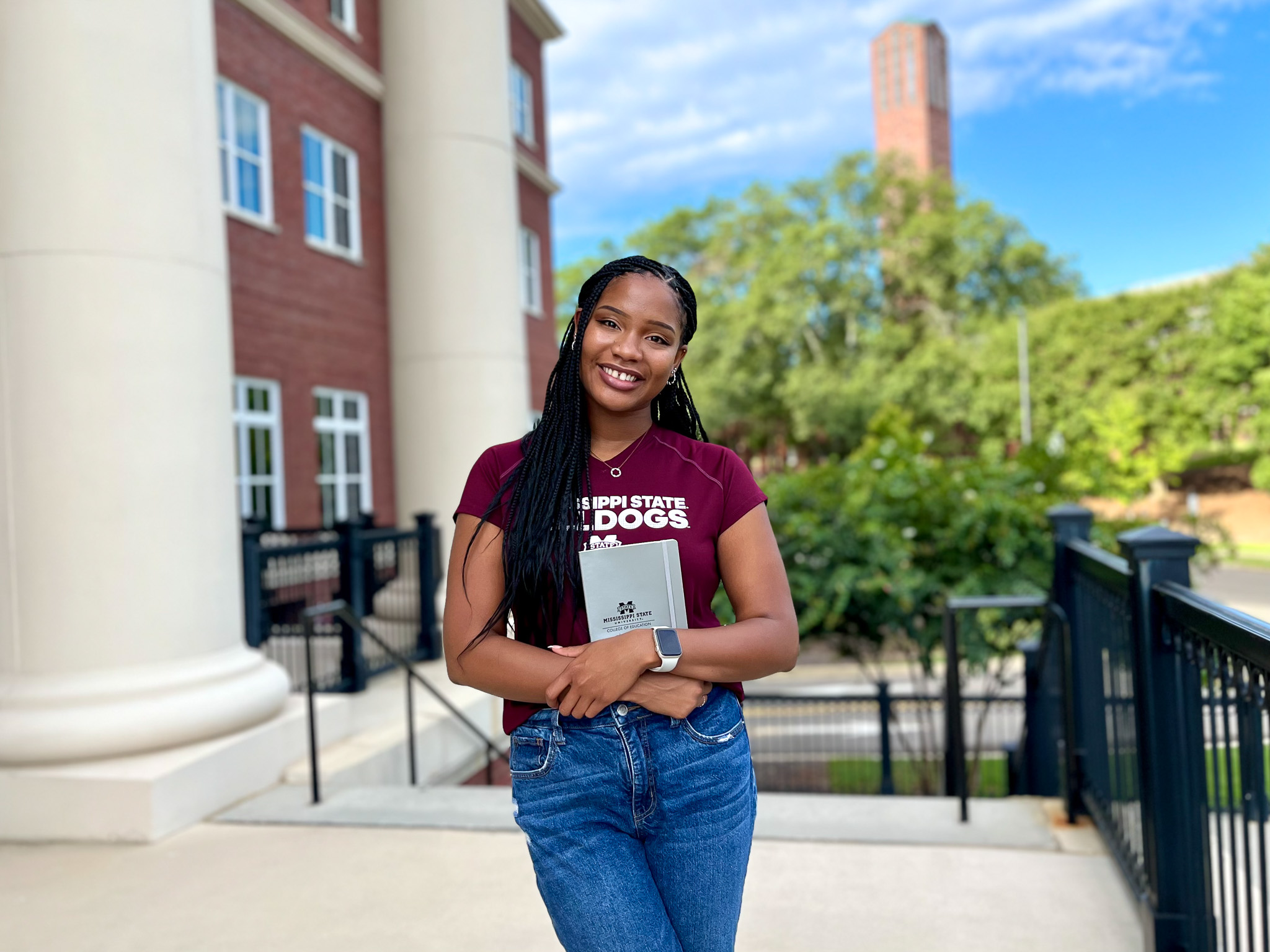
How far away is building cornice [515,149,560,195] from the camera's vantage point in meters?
18.4

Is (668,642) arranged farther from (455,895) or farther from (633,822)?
(455,895)

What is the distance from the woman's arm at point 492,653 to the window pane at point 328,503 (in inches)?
468

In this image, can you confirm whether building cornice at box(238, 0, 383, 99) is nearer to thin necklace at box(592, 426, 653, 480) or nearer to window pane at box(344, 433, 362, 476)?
window pane at box(344, 433, 362, 476)

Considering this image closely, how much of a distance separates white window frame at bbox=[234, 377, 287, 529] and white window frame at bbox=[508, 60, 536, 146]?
7935 mm

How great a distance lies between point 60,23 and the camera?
16.1 feet

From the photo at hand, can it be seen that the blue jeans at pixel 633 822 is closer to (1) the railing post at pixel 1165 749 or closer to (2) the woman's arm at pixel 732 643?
(2) the woman's arm at pixel 732 643

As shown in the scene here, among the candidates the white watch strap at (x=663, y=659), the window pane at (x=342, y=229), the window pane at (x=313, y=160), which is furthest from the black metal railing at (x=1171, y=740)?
the window pane at (x=342, y=229)

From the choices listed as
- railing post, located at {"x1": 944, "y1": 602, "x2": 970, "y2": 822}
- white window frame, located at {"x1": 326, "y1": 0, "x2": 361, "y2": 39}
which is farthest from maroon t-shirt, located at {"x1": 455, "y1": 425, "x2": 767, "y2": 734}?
white window frame, located at {"x1": 326, "y1": 0, "x2": 361, "y2": 39}

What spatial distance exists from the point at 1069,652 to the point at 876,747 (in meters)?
6.81

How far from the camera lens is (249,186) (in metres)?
12.2

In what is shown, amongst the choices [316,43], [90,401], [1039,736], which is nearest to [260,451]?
[316,43]

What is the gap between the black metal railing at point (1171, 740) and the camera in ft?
7.93

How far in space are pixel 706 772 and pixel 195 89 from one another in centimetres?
498

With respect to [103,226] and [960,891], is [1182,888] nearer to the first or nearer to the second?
[960,891]
